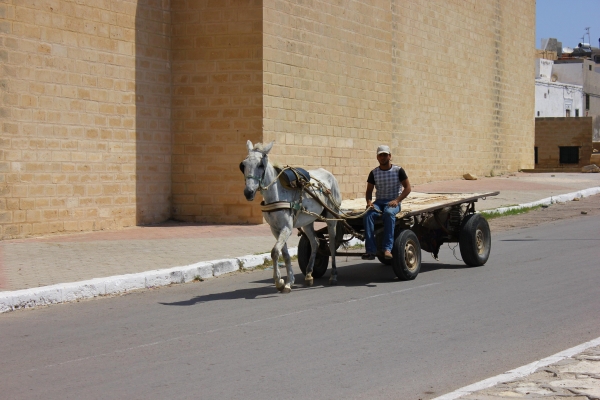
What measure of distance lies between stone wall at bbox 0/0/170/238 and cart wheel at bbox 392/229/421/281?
7197 millimetres

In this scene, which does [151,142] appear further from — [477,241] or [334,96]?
[477,241]

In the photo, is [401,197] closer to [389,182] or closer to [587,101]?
[389,182]

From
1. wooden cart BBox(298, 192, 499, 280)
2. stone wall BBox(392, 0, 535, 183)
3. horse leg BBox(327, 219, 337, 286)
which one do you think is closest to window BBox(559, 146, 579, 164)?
stone wall BBox(392, 0, 535, 183)

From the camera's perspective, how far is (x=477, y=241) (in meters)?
12.0

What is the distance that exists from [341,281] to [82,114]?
684 cm

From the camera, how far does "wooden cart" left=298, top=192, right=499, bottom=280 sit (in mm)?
10664

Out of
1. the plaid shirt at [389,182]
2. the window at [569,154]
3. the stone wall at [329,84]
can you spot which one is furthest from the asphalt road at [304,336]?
the window at [569,154]

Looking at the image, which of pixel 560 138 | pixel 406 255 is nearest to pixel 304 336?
pixel 406 255

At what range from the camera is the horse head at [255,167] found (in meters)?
9.49

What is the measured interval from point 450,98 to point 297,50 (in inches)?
433

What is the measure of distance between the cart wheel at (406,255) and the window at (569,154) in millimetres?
36826

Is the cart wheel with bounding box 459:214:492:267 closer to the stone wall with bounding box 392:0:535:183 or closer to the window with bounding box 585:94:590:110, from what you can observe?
the stone wall with bounding box 392:0:535:183

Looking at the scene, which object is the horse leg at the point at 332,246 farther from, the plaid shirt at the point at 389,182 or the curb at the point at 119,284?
the curb at the point at 119,284

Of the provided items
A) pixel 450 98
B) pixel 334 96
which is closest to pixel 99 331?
pixel 334 96
